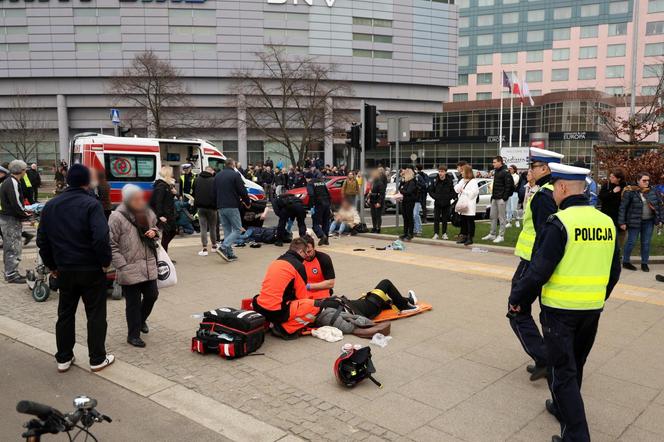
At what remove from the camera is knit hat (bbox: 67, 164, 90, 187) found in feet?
15.4

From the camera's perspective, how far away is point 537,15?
7338 cm

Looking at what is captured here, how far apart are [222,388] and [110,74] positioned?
50786 millimetres

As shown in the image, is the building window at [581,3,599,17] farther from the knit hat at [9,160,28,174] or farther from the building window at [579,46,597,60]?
the knit hat at [9,160,28,174]

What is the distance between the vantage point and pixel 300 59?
50.0 m

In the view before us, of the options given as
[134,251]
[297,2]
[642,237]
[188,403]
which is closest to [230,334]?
[188,403]

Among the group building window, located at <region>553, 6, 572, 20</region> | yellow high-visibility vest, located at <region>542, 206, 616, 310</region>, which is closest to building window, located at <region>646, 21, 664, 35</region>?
building window, located at <region>553, 6, 572, 20</region>

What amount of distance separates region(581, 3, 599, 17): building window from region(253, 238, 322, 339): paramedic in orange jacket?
80093 mm

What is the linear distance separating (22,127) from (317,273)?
148 ft

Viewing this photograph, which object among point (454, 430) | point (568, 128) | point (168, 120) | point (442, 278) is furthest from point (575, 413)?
point (568, 128)

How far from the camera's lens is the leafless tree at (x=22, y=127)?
43431mm

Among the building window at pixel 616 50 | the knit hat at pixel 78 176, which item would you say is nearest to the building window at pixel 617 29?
the building window at pixel 616 50

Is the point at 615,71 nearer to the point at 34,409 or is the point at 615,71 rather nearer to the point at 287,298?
the point at 287,298

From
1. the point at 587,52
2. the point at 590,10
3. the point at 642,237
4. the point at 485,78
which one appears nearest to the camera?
the point at 642,237

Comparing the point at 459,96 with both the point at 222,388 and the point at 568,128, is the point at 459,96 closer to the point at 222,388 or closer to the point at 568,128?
the point at 568,128
